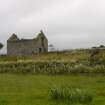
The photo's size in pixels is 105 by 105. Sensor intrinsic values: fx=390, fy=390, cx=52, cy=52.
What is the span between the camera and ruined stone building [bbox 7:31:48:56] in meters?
77.7

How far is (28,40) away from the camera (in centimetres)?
7806

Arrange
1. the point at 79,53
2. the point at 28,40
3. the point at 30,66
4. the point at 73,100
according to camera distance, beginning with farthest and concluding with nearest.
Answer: the point at 28,40 → the point at 79,53 → the point at 30,66 → the point at 73,100

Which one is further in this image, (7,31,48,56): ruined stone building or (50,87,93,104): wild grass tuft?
(7,31,48,56): ruined stone building

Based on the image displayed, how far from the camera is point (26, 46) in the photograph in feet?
254

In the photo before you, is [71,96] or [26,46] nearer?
[71,96]

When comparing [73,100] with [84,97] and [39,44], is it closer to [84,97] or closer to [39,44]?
[84,97]

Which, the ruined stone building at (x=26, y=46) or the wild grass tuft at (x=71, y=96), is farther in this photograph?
the ruined stone building at (x=26, y=46)

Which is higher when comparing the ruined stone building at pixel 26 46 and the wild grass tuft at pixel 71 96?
the ruined stone building at pixel 26 46

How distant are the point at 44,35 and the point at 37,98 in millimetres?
60322

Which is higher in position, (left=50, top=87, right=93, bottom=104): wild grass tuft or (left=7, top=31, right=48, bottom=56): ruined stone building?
(left=7, top=31, right=48, bottom=56): ruined stone building

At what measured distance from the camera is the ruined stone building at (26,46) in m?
77.7

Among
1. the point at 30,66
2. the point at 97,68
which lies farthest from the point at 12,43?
the point at 97,68

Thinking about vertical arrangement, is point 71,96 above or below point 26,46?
below

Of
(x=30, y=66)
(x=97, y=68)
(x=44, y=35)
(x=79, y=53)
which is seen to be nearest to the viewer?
(x=97, y=68)
